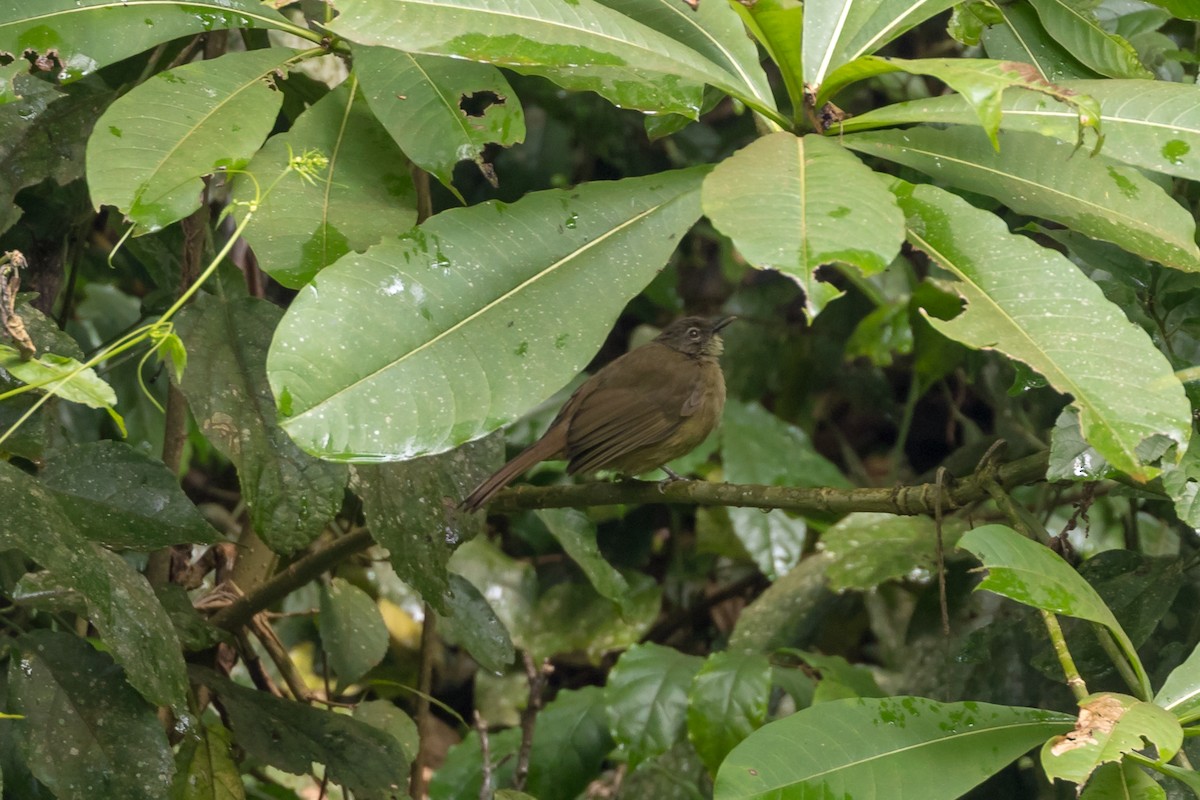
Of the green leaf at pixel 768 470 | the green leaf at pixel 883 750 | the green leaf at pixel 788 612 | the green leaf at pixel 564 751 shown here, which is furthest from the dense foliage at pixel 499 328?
the green leaf at pixel 768 470

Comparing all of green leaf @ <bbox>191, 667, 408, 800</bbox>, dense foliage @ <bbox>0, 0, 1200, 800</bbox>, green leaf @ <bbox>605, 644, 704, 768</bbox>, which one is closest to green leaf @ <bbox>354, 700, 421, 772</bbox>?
dense foliage @ <bbox>0, 0, 1200, 800</bbox>

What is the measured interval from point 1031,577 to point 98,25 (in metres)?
1.39

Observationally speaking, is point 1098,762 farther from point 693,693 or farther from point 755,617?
point 755,617

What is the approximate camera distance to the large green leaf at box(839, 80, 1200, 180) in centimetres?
142

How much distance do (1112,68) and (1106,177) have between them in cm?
46

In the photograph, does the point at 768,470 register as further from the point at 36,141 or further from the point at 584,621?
the point at 36,141

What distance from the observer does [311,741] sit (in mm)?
2090

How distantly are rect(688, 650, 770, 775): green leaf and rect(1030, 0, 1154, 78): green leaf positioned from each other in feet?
4.50

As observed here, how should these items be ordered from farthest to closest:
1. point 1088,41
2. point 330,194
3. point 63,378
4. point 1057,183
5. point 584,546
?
1. point 584,546
2. point 1088,41
3. point 330,194
4. point 1057,183
5. point 63,378

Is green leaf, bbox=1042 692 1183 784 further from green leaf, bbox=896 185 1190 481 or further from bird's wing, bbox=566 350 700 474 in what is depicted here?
bird's wing, bbox=566 350 700 474

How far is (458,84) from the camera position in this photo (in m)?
1.68

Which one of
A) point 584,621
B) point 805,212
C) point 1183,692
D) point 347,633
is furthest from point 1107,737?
point 584,621

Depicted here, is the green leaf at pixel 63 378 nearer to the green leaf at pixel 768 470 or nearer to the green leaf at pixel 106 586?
the green leaf at pixel 106 586

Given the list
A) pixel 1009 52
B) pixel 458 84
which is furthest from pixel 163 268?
pixel 1009 52
